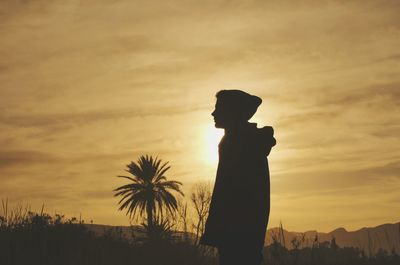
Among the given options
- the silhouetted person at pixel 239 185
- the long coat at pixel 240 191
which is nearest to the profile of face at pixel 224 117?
the silhouetted person at pixel 239 185

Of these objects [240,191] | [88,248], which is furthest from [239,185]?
[88,248]

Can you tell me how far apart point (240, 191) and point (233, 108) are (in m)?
Answer: 1.05

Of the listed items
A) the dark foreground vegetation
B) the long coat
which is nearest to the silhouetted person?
the long coat

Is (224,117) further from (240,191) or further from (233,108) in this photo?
(240,191)

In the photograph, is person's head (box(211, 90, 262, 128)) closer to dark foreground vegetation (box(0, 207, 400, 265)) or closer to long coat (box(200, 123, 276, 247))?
long coat (box(200, 123, 276, 247))

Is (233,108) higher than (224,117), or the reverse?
(233,108)

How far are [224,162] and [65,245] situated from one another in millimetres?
9904

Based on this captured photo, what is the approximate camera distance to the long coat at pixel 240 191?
8680 millimetres

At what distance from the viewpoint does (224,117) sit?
894 cm

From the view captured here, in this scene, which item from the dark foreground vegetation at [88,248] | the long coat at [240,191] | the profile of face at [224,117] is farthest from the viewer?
the dark foreground vegetation at [88,248]

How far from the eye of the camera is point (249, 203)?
346 inches

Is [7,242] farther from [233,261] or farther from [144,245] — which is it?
[233,261]

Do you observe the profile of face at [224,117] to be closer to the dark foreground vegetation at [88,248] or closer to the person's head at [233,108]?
the person's head at [233,108]

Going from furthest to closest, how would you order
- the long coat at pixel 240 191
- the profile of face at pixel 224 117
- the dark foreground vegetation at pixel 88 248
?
the dark foreground vegetation at pixel 88 248
the profile of face at pixel 224 117
the long coat at pixel 240 191
